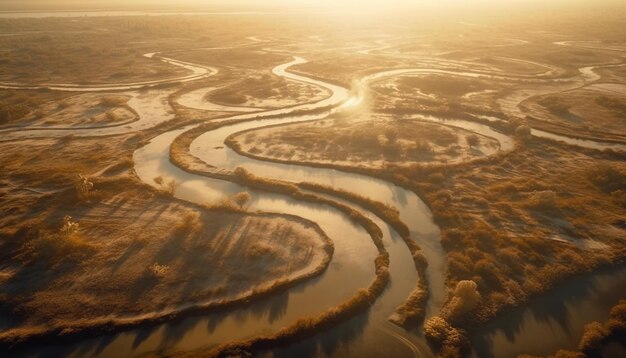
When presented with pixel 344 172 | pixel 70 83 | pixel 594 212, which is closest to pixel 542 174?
pixel 594 212

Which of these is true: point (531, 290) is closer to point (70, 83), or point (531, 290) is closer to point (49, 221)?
point (49, 221)

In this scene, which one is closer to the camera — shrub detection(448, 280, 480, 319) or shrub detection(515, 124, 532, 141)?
shrub detection(448, 280, 480, 319)

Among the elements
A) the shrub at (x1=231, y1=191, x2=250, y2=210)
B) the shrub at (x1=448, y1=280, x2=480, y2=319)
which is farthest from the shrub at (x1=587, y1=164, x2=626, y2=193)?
the shrub at (x1=231, y1=191, x2=250, y2=210)

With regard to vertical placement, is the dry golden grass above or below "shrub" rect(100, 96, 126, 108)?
below

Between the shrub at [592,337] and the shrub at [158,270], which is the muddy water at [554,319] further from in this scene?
the shrub at [158,270]

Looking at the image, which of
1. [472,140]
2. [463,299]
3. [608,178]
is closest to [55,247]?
[463,299]

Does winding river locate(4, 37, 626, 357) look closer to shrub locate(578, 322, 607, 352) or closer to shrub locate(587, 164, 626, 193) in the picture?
shrub locate(578, 322, 607, 352)

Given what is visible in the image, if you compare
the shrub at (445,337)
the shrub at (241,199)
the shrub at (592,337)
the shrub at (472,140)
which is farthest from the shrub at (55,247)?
the shrub at (472,140)

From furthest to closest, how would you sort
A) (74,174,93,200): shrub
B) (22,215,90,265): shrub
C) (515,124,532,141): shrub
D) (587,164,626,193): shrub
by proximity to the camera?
(515,124,532,141): shrub → (587,164,626,193): shrub → (74,174,93,200): shrub → (22,215,90,265): shrub

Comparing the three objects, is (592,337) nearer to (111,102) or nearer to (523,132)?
(523,132)
